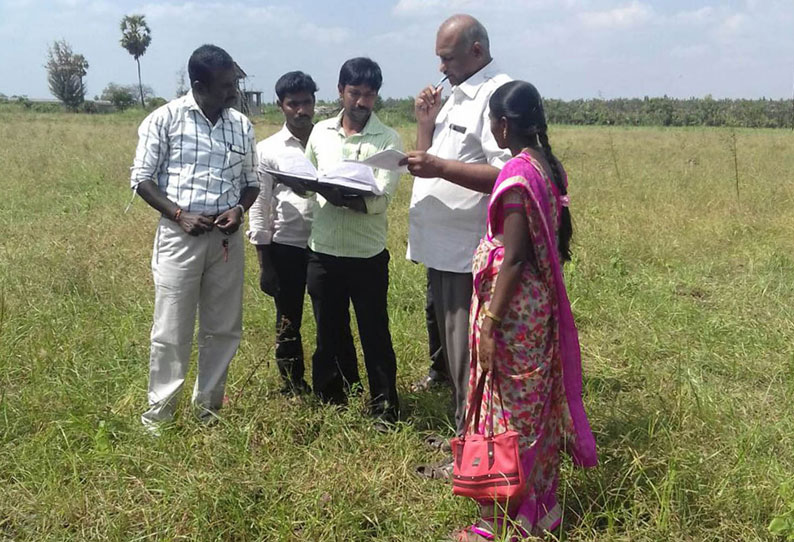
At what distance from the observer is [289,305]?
332 cm

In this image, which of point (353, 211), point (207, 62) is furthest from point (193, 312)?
point (207, 62)

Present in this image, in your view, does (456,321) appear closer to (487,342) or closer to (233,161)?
(487,342)

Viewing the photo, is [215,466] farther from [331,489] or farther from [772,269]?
[772,269]

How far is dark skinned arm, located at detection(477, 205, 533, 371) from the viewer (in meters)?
1.99

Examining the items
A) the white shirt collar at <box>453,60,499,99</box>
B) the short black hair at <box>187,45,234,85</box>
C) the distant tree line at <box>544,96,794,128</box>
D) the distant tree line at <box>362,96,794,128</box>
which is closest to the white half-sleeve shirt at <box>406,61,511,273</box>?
the white shirt collar at <box>453,60,499,99</box>

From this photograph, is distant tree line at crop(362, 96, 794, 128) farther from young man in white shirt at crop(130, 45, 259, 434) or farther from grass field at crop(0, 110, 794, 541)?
young man in white shirt at crop(130, 45, 259, 434)

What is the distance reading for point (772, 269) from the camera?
17.4ft

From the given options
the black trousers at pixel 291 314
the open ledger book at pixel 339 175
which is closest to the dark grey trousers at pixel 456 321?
the open ledger book at pixel 339 175

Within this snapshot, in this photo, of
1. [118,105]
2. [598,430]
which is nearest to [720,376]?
[598,430]

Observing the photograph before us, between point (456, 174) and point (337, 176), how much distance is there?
55cm

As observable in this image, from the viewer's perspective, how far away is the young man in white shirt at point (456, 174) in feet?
7.86

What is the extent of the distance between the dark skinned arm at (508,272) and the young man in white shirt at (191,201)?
129cm

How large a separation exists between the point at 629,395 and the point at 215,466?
6.90 feet

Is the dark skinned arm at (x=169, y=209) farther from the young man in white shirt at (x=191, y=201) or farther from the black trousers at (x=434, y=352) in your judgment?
the black trousers at (x=434, y=352)
